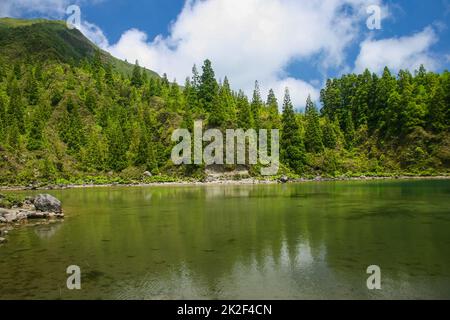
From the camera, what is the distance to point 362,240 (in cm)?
2577

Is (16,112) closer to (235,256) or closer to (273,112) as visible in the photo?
(273,112)

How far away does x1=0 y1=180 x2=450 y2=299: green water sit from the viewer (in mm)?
16438

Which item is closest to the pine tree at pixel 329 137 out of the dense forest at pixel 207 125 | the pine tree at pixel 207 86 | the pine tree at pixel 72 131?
the dense forest at pixel 207 125

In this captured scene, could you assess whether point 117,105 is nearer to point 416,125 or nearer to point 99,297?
point 416,125

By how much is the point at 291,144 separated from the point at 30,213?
339ft

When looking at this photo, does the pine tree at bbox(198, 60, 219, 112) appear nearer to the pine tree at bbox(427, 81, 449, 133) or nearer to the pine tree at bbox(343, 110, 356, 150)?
the pine tree at bbox(343, 110, 356, 150)

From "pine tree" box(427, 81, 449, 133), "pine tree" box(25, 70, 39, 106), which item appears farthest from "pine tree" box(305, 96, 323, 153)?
"pine tree" box(25, 70, 39, 106)

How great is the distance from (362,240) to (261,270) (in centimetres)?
1008

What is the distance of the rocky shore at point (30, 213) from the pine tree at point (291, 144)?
95.3 metres

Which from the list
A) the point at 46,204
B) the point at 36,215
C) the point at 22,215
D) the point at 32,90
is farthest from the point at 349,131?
the point at 32,90

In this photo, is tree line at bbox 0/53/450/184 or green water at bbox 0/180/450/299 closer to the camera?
green water at bbox 0/180/450/299

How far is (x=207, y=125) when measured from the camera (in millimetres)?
130125

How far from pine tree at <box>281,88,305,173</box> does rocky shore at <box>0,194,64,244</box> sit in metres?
95.3
